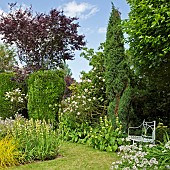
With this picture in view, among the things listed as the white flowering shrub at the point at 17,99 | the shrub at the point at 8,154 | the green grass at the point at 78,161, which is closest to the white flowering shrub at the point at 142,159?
the green grass at the point at 78,161

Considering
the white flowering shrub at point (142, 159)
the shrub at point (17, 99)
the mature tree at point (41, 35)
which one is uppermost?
the mature tree at point (41, 35)

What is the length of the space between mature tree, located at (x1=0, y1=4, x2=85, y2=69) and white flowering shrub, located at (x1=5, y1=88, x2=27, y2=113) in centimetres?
211

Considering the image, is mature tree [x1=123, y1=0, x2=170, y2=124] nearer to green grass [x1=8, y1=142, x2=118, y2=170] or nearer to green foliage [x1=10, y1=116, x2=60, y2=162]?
green grass [x1=8, y1=142, x2=118, y2=170]

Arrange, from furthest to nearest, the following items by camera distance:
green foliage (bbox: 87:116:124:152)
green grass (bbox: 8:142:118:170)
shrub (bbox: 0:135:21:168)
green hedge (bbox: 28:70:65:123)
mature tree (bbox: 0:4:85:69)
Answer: mature tree (bbox: 0:4:85:69)
green hedge (bbox: 28:70:65:123)
green foliage (bbox: 87:116:124:152)
shrub (bbox: 0:135:21:168)
green grass (bbox: 8:142:118:170)

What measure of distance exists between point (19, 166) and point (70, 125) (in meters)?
3.18

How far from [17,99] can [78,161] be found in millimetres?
5473

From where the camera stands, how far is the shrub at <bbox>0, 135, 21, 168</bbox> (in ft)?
17.5

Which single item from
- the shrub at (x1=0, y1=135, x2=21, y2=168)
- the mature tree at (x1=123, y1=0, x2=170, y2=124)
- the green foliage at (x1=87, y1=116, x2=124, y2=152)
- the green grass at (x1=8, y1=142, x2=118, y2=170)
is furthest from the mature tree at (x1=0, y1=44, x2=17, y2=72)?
the shrub at (x1=0, y1=135, x2=21, y2=168)

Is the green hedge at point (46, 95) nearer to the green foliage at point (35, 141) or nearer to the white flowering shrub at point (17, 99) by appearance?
the white flowering shrub at point (17, 99)

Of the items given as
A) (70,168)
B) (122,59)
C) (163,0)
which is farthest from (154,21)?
(70,168)

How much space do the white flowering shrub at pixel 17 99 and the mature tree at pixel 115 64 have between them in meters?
3.96

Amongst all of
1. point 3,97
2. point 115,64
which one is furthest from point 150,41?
point 3,97

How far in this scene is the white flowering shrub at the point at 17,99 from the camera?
410 inches

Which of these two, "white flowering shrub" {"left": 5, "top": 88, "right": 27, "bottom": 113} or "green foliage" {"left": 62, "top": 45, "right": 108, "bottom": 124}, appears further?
"white flowering shrub" {"left": 5, "top": 88, "right": 27, "bottom": 113}
